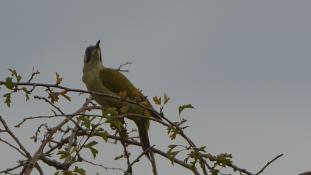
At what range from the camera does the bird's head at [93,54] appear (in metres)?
8.71

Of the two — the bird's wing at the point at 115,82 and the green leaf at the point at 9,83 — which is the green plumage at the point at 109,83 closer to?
the bird's wing at the point at 115,82

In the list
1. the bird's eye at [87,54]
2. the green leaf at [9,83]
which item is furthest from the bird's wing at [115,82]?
the green leaf at [9,83]

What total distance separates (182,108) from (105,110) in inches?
23.6

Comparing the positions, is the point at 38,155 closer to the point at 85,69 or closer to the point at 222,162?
the point at 222,162

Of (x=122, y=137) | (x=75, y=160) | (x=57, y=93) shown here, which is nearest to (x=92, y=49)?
(x=122, y=137)

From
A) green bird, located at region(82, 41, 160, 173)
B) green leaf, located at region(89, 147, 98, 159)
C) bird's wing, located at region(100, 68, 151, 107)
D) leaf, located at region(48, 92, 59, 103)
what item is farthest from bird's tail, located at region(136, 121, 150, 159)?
green leaf, located at region(89, 147, 98, 159)

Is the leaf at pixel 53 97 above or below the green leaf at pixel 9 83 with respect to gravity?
above

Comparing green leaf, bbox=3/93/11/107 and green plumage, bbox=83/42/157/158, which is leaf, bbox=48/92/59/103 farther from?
green plumage, bbox=83/42/157/158

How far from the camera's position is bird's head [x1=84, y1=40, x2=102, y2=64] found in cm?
871

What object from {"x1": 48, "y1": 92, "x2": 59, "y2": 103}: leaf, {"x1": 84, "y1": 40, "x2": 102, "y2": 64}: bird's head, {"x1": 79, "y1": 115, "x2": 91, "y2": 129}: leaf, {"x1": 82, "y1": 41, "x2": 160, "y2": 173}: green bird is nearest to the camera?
{"x1": 79, "y1": 115, "x2": 91, "y2": 129}: leaf

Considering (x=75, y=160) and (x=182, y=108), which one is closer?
(x=75, y=160)

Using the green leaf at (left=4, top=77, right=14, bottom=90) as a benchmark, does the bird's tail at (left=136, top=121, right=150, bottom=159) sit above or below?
above

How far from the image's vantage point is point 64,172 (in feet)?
10.9

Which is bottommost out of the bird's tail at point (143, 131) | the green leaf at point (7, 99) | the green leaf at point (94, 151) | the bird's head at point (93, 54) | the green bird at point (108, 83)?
the green leaf at point (94, 151)
